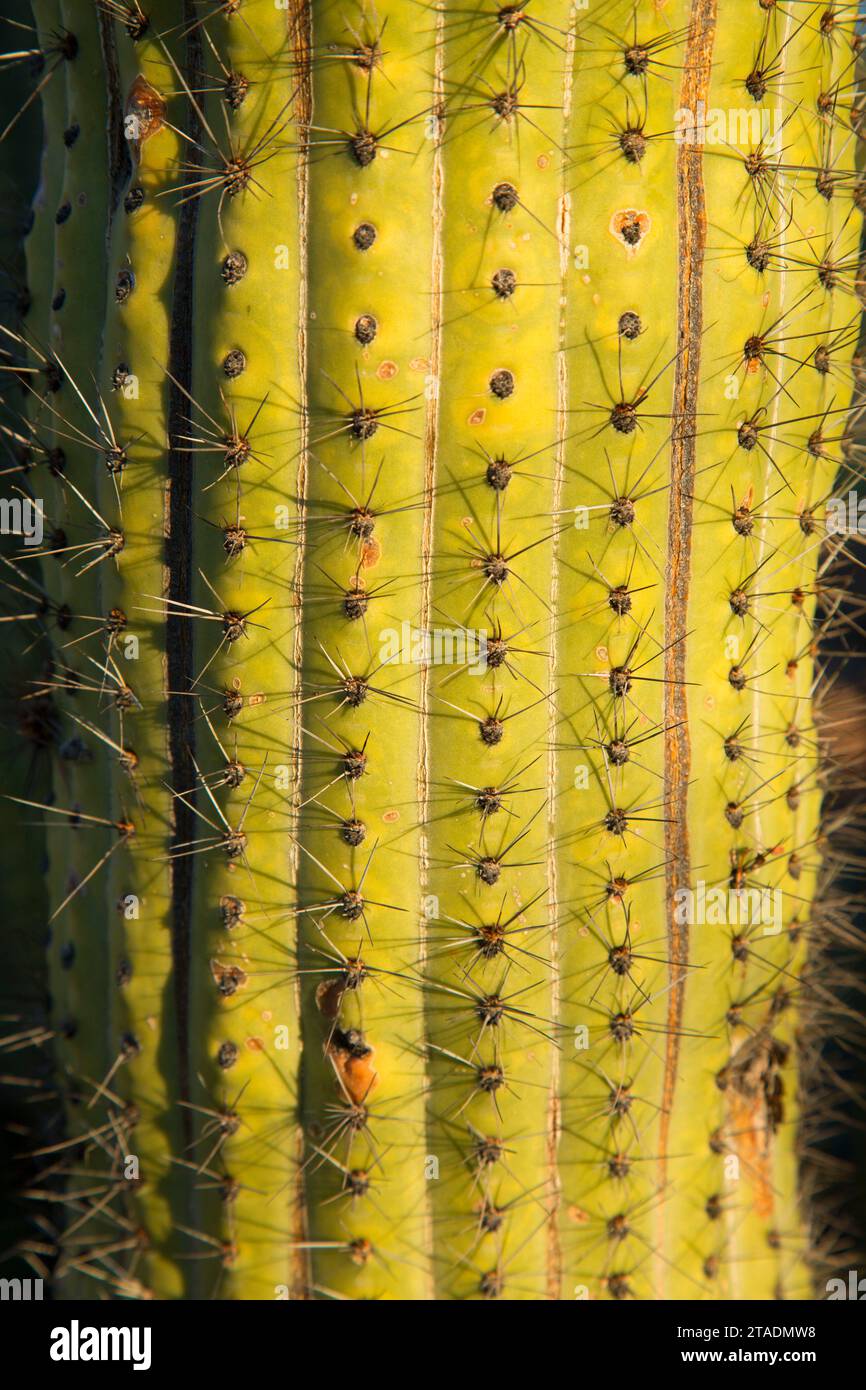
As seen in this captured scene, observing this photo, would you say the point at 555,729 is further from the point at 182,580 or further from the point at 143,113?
the point at 143,113

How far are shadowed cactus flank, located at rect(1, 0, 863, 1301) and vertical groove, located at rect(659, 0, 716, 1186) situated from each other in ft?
0.04

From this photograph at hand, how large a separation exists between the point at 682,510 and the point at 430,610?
0.64 meters

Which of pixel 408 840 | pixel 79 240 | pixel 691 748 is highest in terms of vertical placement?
pixel 79 240

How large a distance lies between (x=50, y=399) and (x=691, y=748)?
1816 millimetres

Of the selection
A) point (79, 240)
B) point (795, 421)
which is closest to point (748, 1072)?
point (795, 421)

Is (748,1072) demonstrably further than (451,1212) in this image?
Yes

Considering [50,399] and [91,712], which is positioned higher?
[50,399]

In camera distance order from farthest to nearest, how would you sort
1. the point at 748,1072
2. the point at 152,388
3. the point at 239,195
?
the point at 748,1072 → the point at 152,388 → the point at 239,195

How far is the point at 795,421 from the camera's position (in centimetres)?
246

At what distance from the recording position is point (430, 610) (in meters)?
2.24

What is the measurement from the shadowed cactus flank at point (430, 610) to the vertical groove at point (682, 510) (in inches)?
0.4

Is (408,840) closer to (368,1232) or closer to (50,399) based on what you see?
(368,1232)

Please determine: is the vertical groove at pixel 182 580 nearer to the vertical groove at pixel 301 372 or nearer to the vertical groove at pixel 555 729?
the vertical groove at pixel 301 372

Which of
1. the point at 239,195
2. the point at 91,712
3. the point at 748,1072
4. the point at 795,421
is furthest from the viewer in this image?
the point at 748,1072
